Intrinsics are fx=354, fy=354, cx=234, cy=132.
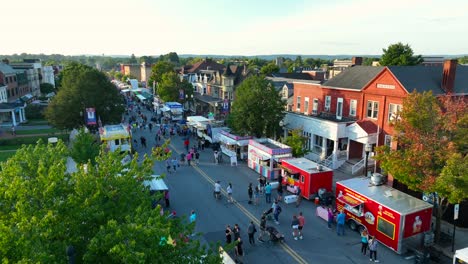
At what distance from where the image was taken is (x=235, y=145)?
110ft

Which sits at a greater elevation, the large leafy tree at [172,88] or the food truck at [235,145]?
the large leafy tree at [172,88]

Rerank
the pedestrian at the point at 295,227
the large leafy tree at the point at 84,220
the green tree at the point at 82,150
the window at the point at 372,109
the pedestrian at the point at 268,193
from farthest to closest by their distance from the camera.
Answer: the window at the point at 372,109 → the green tree at the point at 82,150 → the pedestrian at the point at 268,193 → the pedestrian at the point at 295,227 → the large leafy tree at the point at 84,220

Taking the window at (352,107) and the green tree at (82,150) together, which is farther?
the window at (352,107)

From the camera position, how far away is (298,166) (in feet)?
78.7

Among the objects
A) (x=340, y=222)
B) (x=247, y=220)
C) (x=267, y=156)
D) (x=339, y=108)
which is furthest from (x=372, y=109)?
(x=247, y=220)

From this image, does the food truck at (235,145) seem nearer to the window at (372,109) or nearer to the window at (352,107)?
the window at (352,107)

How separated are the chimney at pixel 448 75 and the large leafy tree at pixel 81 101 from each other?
32986mm

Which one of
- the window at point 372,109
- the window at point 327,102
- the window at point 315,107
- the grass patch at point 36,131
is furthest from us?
the grass patch at point 36,131

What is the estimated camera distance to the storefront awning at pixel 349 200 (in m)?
18.6

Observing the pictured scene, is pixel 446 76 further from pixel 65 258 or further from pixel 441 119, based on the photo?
pixel 65 258

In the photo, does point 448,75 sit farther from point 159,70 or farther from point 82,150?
point 159,70

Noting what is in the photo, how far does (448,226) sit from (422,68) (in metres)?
14.5

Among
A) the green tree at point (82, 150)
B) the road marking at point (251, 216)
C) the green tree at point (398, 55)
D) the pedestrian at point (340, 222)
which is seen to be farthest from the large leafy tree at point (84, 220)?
the green tree at point (398, 55)

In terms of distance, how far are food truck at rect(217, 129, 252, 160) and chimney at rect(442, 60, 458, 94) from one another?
16548 mm
